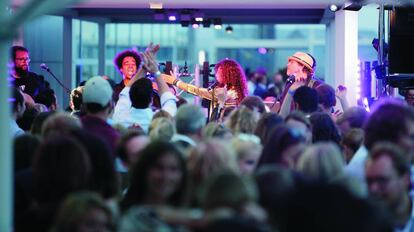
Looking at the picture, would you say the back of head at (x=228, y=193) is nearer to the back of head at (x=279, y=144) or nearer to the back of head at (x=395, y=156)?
the back of head at (x=395, y=156)

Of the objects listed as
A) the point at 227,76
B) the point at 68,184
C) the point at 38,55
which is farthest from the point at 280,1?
the point at 68,184

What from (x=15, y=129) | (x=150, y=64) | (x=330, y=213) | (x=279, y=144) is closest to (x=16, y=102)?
(x=15, y=129)

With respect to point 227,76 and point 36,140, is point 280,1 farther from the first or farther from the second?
point 36,140

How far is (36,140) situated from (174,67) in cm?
859

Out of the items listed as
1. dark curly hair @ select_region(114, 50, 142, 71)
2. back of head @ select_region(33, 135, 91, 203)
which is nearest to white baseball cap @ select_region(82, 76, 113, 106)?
back of head @ select_region(33, 135, 91, 203)

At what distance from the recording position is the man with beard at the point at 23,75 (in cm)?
1505

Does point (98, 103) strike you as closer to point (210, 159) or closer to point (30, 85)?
point (210, 159)

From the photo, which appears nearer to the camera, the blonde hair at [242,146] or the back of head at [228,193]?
the back of head at [228,193]

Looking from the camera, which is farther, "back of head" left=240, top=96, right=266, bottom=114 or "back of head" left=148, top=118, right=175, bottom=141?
"back of head" left=240, top=96, right=266, bottom=114

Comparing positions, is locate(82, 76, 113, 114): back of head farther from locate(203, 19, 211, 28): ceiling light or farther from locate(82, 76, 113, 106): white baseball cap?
locate(203, 19, 211, 28): ceiling light

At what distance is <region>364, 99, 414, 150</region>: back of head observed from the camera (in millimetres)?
7523

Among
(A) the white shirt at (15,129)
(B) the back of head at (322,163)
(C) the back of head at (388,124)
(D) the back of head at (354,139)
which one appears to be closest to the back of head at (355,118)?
(D) the back of head at (354,139)

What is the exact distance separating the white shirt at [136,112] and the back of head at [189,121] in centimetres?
157

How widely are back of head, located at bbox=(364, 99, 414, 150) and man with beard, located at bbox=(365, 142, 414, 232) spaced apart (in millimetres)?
827
